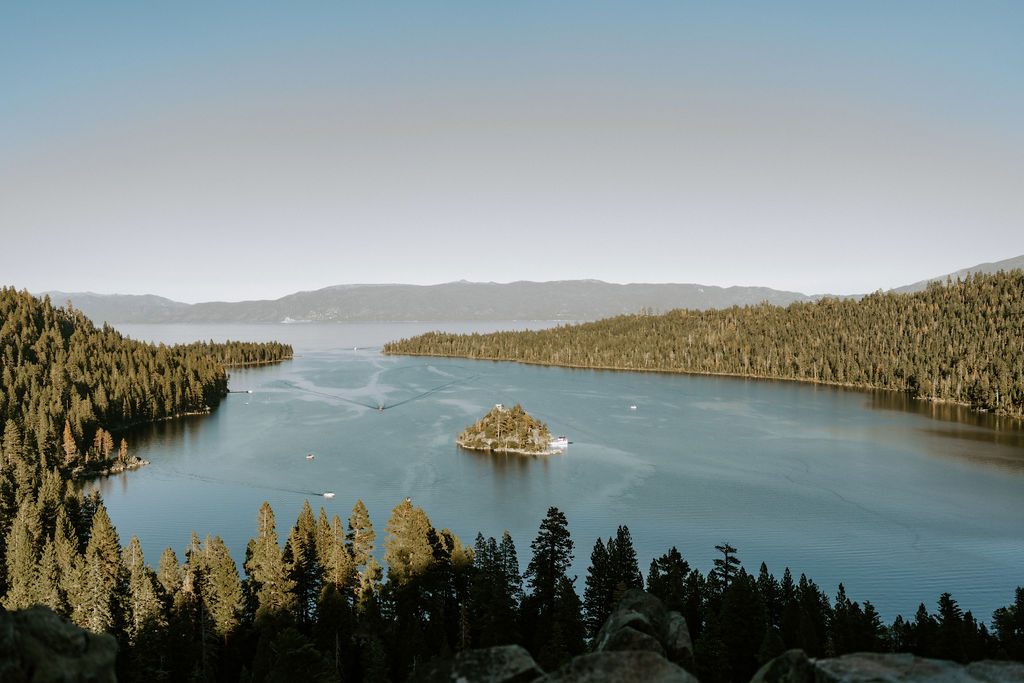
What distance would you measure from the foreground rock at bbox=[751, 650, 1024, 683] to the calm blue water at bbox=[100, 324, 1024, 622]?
42073 mm

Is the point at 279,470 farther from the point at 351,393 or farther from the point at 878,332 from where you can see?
the point at 878,332

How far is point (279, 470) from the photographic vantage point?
80.3 m

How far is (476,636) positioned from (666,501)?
117ft

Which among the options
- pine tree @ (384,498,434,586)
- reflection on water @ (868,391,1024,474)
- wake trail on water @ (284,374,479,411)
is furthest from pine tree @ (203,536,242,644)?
reflection on water @ (868,391,1024,474)

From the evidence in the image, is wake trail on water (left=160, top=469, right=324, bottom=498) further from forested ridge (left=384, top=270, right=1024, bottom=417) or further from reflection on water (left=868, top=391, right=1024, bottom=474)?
forested ridge (left=384, top=270, right=1024, bottom=417)

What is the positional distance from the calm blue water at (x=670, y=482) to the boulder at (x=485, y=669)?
137ft

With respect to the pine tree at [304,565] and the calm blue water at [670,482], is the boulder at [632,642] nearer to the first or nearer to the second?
the pine tree at [304,565]

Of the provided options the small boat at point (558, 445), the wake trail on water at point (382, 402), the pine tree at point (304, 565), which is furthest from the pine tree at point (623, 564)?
the wake trail on water at point (382, 402)

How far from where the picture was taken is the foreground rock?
678cm

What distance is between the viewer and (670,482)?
244ft

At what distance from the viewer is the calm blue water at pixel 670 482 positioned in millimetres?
53594

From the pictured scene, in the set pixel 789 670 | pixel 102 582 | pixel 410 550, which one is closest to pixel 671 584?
pixel 410 550

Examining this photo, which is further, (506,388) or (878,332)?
(878,332)

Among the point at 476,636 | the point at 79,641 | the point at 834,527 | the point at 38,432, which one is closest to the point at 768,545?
the point at 834,527
